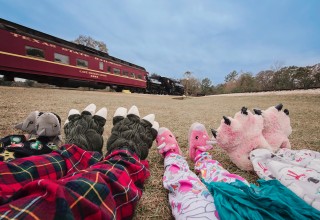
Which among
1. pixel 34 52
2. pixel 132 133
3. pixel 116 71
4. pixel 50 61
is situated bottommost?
pixel 132 133

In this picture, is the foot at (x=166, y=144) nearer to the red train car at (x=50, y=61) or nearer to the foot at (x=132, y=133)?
the foot at (x=132, y=133)

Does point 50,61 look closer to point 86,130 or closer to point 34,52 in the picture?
point 34,52

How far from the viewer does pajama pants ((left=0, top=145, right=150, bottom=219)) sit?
445 millimetres

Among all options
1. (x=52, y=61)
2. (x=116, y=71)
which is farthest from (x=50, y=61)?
(x=116, y=71)

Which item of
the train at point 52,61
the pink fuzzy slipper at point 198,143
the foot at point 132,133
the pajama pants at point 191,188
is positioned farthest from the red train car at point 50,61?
the pajama pants at point 191,188

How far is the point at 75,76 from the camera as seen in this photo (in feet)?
25.5

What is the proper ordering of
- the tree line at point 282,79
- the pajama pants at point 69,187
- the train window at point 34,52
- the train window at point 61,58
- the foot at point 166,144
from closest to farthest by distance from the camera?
the pajama pants at point 69,187 → the foot at point 166,144 → the train window at point 34,52 → the train window at point 61,58 → the tree line at point 282,79

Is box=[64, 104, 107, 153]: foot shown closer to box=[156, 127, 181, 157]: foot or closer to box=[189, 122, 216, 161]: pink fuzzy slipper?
box=[156, 127, 181, 157]: foot

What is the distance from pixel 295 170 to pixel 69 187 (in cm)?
85

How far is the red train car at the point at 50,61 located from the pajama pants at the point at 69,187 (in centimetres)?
635

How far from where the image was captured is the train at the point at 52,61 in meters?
5.62

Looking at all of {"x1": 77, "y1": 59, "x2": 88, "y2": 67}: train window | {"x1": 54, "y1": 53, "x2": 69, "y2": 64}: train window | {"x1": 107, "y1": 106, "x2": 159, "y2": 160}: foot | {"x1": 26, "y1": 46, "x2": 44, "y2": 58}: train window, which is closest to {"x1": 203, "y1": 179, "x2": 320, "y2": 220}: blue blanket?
{"x1": 107, "y1": 106, "x2": 159, "y2": 160}: foot

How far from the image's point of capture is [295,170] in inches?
31.2

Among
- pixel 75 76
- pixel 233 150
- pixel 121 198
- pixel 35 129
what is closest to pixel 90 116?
pixel 35 129
